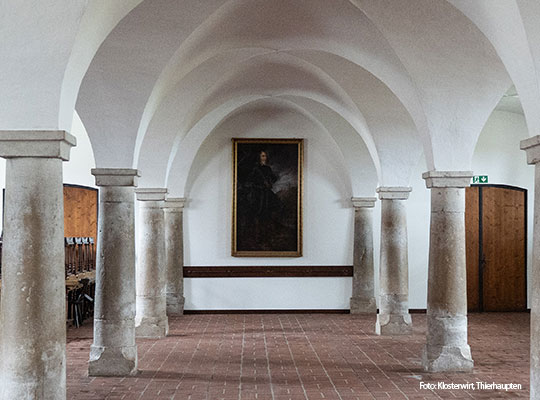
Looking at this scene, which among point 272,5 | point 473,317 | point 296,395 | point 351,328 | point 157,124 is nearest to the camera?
point 296,395

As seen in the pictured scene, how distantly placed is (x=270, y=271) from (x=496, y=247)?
19.2 ft

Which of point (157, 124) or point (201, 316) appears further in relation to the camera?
point (201, 316)

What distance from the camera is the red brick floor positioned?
793 centimetres

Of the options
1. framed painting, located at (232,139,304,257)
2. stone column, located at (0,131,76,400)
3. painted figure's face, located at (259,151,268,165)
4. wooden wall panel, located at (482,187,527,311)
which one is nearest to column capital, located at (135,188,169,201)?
framed painting, located at (232,139,304,257)

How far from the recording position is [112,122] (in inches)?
344

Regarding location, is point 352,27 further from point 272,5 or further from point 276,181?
point 276,181

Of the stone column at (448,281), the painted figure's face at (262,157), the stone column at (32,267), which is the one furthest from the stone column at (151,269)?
the stone column at (32,267)

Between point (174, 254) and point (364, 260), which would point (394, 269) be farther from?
point (174, 254)

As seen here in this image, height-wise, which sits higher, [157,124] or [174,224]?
[157,124]

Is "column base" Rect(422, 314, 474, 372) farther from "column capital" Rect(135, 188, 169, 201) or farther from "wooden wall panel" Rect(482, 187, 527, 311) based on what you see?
"wooden wall panel" Rect(482, 187, 527, 311)

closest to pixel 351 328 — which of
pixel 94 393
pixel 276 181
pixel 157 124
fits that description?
pixel 276 181

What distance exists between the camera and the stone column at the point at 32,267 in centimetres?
516

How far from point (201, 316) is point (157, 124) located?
6.15 metres

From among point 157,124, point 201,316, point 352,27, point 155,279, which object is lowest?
point 201,316
